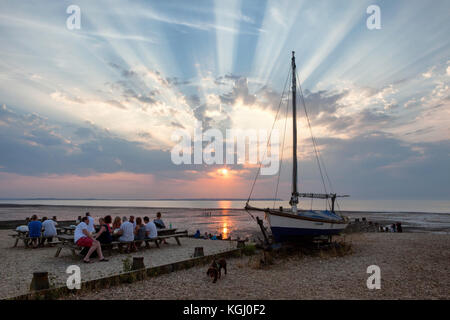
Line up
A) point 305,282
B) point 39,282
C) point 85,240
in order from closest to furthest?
point 39,282 → point 305,282 → point 85,240

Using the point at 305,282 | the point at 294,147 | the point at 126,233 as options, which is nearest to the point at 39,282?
the point at 126,233

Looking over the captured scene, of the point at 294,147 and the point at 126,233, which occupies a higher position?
the point at 294,147

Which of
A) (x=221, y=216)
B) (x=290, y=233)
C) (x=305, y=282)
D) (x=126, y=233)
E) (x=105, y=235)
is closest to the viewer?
(x=305, y=282)

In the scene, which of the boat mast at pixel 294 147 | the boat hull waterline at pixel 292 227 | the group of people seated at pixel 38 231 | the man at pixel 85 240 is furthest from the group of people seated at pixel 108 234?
the boat mast at pixel 294 147

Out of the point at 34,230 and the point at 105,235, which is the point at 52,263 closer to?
the point at 105,235

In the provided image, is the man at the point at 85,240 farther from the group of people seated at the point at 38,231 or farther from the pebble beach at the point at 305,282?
the group of people seated at the point at 38,231

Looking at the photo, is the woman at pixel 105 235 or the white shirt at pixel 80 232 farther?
the woman at pixel 105 235

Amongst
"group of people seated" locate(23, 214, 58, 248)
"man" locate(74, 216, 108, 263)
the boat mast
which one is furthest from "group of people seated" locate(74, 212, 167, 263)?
the boat mast

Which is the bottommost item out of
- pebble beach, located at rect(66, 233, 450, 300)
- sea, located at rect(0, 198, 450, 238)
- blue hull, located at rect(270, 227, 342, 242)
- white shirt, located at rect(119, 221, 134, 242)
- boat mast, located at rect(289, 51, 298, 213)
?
sea, located at rect(0, 198, 450, 238)

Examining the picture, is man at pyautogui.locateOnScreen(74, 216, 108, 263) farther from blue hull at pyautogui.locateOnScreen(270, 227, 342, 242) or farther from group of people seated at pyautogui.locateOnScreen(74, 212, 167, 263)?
blue hull at pyautogui.locateOnScreen(270, 227, 342, 242)

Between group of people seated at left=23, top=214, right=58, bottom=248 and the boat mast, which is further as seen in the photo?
the boat mast
